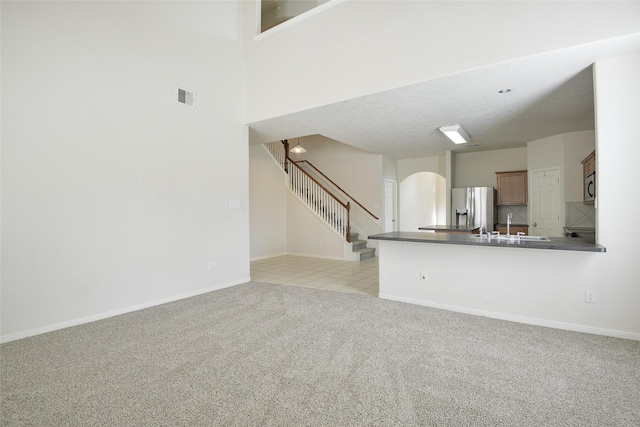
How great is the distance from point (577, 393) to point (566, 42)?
9.76ft

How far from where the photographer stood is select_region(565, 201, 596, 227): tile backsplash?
5793 millimetres

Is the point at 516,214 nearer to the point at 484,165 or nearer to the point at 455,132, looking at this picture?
the point at 484,165

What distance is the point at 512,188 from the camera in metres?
7.45

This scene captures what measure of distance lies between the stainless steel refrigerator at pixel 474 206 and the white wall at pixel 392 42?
483 cm

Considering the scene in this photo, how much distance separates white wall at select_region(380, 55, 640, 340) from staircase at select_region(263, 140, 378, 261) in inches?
161

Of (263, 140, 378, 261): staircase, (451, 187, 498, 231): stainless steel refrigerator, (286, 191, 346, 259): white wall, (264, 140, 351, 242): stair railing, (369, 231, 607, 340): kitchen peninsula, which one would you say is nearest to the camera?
(369, 231, 607, 340): kitchen peninsula

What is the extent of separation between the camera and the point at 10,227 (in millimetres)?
3033

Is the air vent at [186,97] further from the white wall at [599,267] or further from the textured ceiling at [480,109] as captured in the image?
the white wall at [599,267]

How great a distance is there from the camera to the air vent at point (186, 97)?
14.8 ft

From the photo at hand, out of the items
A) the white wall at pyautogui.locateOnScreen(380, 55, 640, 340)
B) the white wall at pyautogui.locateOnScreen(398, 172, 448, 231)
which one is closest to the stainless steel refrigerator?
the white wall at pyautogui.locateOnScreen(398, 172, 448, 231)

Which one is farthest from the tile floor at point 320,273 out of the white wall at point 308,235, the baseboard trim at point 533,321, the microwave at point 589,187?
the microwave at point 589,187

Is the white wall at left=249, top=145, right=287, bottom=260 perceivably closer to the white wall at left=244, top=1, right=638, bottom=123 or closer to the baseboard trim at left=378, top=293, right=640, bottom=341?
the white wall at left=244, top=1, right=638, bottom=123

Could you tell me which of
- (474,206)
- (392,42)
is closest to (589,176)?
(474,206)

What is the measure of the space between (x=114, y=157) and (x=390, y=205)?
22.9 feet
